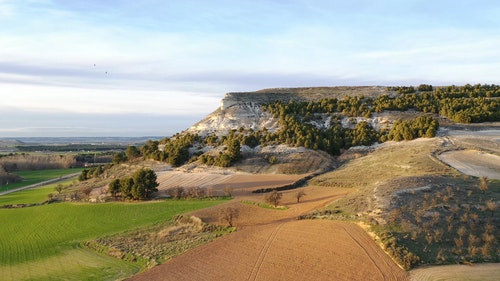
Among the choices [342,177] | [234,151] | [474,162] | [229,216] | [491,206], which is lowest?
[229,216]

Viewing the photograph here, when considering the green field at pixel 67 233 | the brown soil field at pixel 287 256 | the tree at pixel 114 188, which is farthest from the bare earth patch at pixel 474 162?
the tree at pixel 114 188

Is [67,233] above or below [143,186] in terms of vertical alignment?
below

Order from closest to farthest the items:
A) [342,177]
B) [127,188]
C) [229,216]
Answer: [229,216], [342,177], [127,188]

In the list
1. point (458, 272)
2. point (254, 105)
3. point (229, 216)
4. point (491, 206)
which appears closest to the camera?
point (458, 272)

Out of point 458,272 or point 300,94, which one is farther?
point 300,94

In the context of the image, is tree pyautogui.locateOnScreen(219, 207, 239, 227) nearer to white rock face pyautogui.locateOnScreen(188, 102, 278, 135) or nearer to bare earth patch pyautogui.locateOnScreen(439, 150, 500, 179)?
bare earth patch pyautogui.locateOnScreen(439, 150, 500, 179)

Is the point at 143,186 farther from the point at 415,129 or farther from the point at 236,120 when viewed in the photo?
the point at 415,129

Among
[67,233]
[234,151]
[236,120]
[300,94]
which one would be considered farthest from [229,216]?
[300,94]
